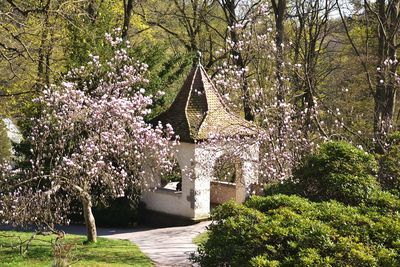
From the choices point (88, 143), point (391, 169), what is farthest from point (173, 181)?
point (391, 169)

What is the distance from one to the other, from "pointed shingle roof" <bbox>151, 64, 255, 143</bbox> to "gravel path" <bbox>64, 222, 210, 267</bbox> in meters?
3.09

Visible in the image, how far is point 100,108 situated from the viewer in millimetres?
13898

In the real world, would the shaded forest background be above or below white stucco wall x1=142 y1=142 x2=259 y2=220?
above

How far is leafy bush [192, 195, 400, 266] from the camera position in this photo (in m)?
5.90

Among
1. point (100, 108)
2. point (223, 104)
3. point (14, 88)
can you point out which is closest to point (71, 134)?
point (100, 108)

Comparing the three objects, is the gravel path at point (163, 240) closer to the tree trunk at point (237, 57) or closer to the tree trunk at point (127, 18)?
the tree trunk at point (237, 57)

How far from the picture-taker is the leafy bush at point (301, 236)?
5902mm

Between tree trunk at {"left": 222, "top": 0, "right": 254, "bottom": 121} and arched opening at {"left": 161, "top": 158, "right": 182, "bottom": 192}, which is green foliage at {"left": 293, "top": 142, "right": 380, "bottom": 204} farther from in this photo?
arched opening at {"left": 161, "top": 158, "right": 182, "bottom": 192}

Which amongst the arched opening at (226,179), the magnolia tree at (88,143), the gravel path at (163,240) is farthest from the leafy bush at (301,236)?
the arched opening at (226,179)

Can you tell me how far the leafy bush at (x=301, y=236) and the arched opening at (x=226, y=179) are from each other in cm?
819

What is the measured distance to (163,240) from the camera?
1588cm

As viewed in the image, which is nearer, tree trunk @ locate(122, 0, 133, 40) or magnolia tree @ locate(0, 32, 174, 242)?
magnolia tree @ locate(0, 32, 174, 242)

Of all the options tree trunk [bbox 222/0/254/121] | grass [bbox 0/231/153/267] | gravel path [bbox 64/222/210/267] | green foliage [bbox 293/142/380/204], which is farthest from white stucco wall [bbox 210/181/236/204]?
green foliage [bbox 293/142/380/204]

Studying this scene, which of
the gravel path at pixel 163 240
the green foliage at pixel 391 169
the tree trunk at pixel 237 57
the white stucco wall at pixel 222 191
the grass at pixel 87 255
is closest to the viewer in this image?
the green foliage at pixel 391 169
